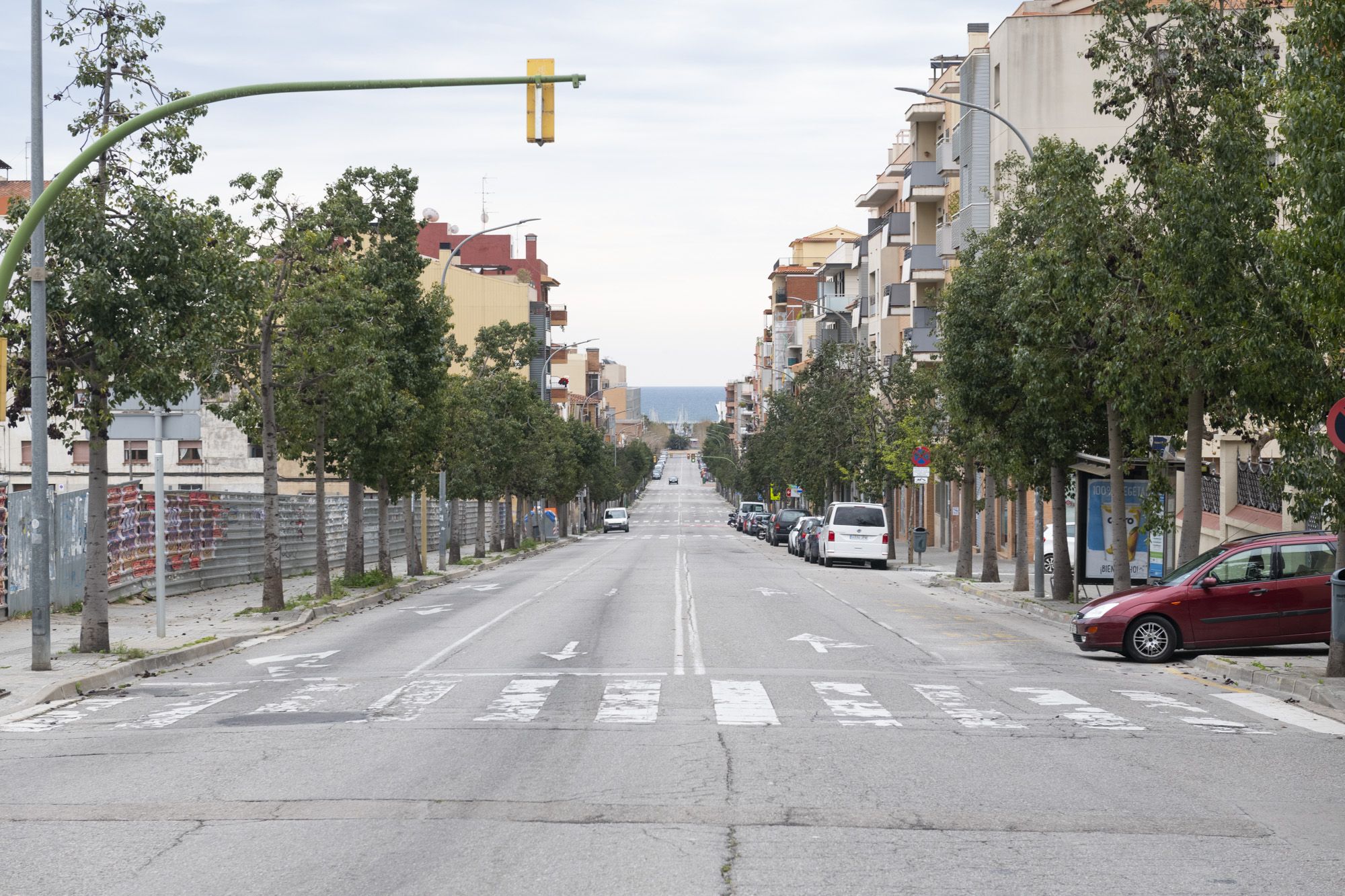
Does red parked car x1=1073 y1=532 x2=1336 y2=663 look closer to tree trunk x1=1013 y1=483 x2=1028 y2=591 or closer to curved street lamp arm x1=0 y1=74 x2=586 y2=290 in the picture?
curved street lamp arm x1=0 y1=74 x2=586 y2=290

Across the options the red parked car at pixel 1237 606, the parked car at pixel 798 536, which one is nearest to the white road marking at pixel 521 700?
the red parked car at pixel 1237 606

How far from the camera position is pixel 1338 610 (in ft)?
50.2

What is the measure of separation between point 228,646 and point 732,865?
14.6 m

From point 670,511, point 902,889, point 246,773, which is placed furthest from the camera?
point 670,511

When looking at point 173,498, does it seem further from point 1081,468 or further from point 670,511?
point 670,511

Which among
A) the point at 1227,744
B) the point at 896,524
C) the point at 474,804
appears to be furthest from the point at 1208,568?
the point at 896,524

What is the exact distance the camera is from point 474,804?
8.85 m

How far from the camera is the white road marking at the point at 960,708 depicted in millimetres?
12555

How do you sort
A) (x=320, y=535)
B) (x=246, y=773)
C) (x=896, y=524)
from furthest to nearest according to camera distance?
1. (x=896, y=524)
2. (x=320, y=535)
3. (x=246, y=773)

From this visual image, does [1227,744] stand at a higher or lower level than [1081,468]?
lower

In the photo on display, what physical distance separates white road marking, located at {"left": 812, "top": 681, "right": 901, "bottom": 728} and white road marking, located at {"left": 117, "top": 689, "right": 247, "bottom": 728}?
5762mm

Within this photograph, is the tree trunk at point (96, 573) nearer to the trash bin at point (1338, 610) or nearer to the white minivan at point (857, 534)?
the trash bin at point (1338, 610)

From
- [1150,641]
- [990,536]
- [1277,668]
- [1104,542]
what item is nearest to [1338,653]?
[1277,668]

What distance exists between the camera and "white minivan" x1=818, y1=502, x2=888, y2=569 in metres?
46.5
